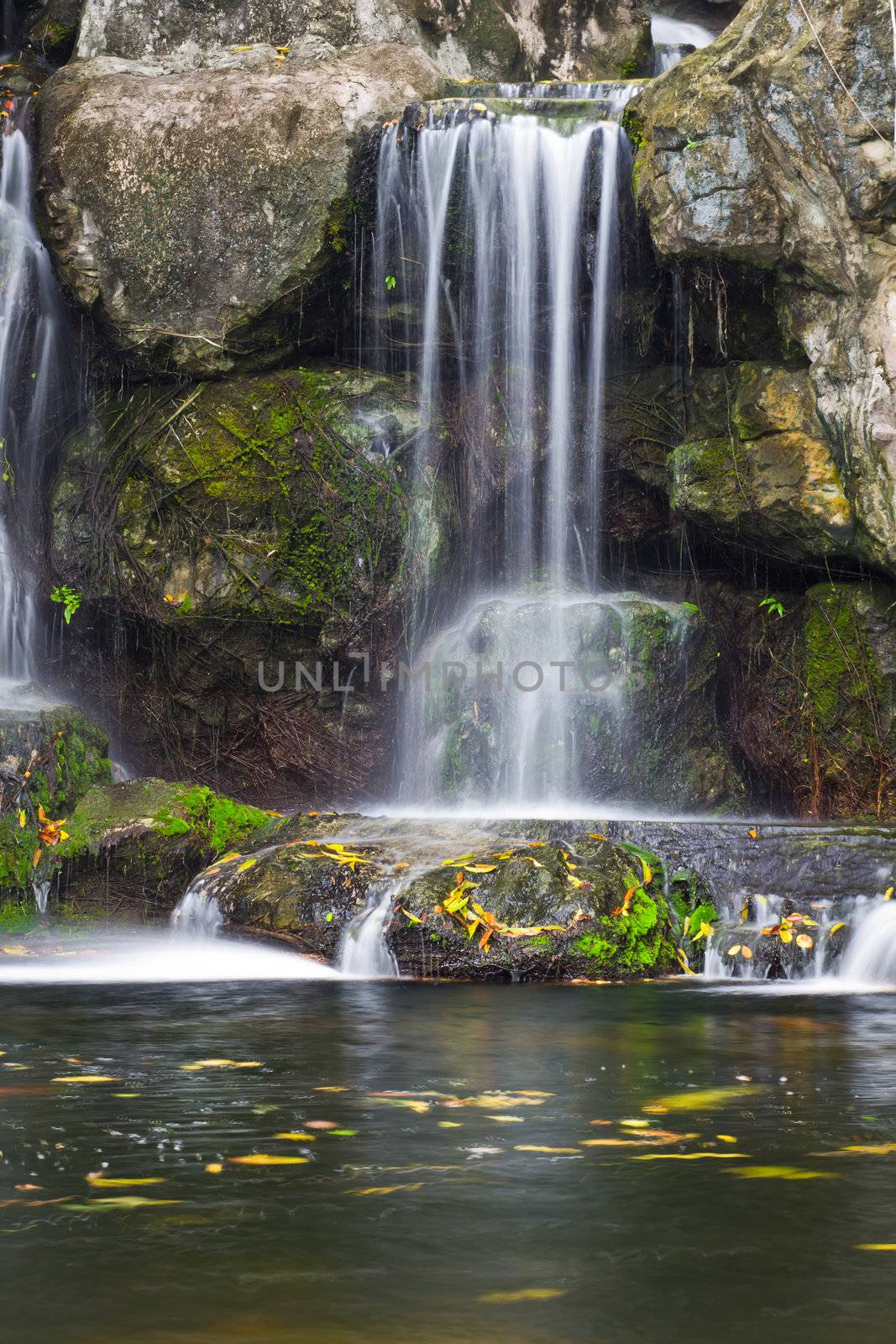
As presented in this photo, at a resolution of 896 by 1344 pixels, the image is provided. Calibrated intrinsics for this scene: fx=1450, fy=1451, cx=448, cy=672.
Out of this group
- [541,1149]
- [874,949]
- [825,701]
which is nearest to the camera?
[541,1149]

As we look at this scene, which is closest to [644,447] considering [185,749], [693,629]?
[693,629]

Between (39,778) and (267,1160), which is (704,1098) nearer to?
(267,1160)

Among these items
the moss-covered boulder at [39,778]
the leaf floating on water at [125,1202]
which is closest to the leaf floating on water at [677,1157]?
the leaf floating on water at [125,1202]

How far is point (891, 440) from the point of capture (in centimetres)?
962

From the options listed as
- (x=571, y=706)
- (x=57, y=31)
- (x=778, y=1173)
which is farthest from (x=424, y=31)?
(x=778, y=1173)

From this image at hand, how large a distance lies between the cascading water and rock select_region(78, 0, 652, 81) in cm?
166

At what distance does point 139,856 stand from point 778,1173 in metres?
6.60

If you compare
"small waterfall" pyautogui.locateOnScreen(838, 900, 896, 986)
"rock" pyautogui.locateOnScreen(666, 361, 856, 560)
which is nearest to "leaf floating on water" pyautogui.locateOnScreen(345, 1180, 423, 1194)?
"small waterfall" pyautogui.locateOnScreen(838, 900, 896, 986)

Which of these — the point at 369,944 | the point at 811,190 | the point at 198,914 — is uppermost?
the point at 811,190

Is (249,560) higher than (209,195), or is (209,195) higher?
(209,195)

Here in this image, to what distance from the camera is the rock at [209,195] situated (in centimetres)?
1155

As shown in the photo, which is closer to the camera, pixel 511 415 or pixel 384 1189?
pixel 384 1189

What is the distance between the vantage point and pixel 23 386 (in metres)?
12.5

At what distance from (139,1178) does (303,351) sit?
373 inches
